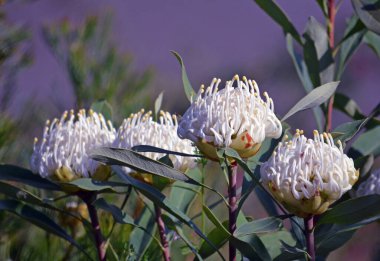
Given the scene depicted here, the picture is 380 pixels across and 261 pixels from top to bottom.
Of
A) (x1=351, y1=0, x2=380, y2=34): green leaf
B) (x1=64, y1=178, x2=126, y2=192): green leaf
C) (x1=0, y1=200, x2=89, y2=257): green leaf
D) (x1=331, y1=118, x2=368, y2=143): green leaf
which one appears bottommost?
(x1=0, y1=200, x2=89, y2=257): green leaf

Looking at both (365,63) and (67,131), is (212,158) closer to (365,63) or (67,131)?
(67,131)

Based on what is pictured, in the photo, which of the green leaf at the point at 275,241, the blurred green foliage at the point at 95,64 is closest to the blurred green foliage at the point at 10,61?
the blurred green foliage at the point at 95,64

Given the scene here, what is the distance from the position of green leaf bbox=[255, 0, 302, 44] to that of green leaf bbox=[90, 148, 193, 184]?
0.34 m

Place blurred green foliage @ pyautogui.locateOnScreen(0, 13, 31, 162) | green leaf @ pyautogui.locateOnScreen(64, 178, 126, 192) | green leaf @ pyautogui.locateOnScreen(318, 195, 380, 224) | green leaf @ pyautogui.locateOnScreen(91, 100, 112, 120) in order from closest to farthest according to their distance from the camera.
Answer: green leaf @ pyautogui.locateOnScreen(318, 195, 380, 224)
green leaf @ pyautogui.locateOnScreen(64, 178, 126, 192)
green leaf @ pyautogui.locateOnScreen(91, 100, 112, 120)
blurred green foliage @ pyautogui.locateOnScreen(0, 13, 31, 162)

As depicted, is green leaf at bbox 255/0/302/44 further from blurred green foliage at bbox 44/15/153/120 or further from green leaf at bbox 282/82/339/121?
blurred green foliage at bbox 44/15/153/120

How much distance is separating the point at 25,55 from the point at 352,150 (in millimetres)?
690

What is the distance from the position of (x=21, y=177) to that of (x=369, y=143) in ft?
1.59

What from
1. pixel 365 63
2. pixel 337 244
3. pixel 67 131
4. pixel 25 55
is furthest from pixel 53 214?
pixel 365 63

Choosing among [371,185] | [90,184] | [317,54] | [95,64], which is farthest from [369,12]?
[95,64]

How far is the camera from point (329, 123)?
1094mm

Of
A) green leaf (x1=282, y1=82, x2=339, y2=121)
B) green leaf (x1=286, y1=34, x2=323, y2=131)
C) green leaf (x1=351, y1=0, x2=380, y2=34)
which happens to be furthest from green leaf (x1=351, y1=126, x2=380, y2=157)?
green leaf (x1=282, y1=82, x2=339, y2=121)

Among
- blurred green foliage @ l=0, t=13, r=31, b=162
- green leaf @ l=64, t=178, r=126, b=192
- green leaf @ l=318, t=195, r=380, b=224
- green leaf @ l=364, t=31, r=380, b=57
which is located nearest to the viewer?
green leaf @ l=318, t=195, r=380, b=224

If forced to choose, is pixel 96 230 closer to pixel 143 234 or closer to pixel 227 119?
pixel 143 234

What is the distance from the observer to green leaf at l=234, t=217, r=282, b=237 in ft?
2.50
